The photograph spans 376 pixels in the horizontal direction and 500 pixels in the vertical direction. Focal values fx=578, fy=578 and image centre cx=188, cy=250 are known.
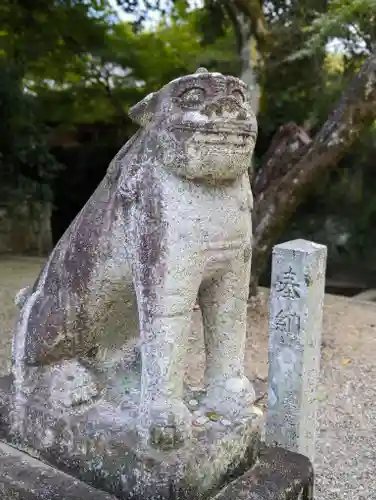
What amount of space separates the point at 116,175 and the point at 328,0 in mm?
4845

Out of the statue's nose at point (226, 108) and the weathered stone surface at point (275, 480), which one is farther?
the weathered stone surface at point (275, 480)

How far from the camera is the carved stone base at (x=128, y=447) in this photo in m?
1.38

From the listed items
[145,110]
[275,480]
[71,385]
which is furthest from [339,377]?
[145,110]

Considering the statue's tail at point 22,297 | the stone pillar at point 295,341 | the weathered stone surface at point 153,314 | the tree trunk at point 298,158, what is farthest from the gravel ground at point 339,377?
the statue's tail at point 22,297

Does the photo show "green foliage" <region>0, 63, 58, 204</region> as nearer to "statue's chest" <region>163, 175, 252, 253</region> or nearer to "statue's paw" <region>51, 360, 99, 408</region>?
"statue's paw" <region>51, 360, 99, 408</region>

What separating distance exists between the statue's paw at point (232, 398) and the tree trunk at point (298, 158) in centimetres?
306

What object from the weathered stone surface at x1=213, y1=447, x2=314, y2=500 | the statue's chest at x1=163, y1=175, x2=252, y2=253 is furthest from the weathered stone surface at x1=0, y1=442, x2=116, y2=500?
the statue's chest at x1=163, y1=175, x2=252, y2=253

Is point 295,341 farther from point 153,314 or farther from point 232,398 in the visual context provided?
point 153,314

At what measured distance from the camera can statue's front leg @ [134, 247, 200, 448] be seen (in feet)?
4.57

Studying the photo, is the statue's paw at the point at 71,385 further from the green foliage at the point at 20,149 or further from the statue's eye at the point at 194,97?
the green foliage at the point at 20,149

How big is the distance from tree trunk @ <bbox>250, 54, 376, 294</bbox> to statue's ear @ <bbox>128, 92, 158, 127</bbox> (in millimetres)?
3030

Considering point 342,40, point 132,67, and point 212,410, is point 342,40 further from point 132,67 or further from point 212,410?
point 212,410

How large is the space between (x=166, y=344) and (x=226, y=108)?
583 mm

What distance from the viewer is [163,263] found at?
139 cm
